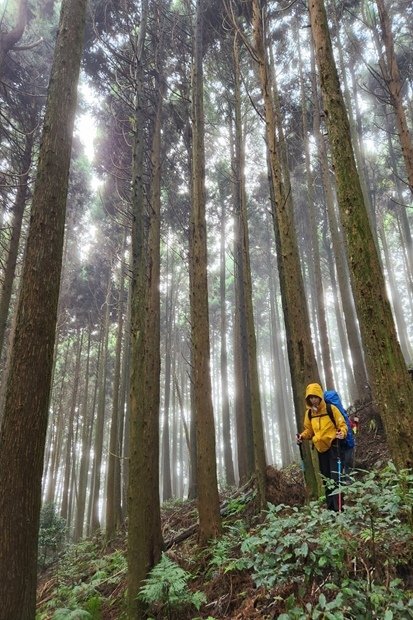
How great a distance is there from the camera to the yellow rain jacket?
5.18 metres

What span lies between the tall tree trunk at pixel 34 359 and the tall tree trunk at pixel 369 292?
2.86 m

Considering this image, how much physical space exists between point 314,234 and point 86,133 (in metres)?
7.94

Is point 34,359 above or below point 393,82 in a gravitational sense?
below

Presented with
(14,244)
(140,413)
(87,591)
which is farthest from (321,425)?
(14,244)

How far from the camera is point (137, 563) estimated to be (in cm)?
489

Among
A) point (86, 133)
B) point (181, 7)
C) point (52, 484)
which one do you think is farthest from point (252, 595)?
point (52, 484)

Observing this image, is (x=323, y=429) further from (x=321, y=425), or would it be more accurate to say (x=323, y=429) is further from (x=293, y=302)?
(x=293, y=302)

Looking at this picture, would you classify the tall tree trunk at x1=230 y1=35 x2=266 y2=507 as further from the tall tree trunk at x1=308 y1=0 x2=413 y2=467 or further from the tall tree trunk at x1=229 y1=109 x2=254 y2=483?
the tall tree trunk at x1=308 y1=0 x2=413 y2=467

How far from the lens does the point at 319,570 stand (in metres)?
3.38

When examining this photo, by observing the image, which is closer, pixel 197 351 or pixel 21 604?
pixel 21 604

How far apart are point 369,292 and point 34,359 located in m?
3.10

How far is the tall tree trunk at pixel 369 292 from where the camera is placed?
343cm

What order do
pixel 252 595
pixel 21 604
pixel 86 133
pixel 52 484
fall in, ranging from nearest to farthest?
1. pixel 21 604
2. pixel 252 595
3. pixel 86 133
4. pixel 52 484

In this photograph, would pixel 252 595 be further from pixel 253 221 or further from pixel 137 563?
pixel 253 221
